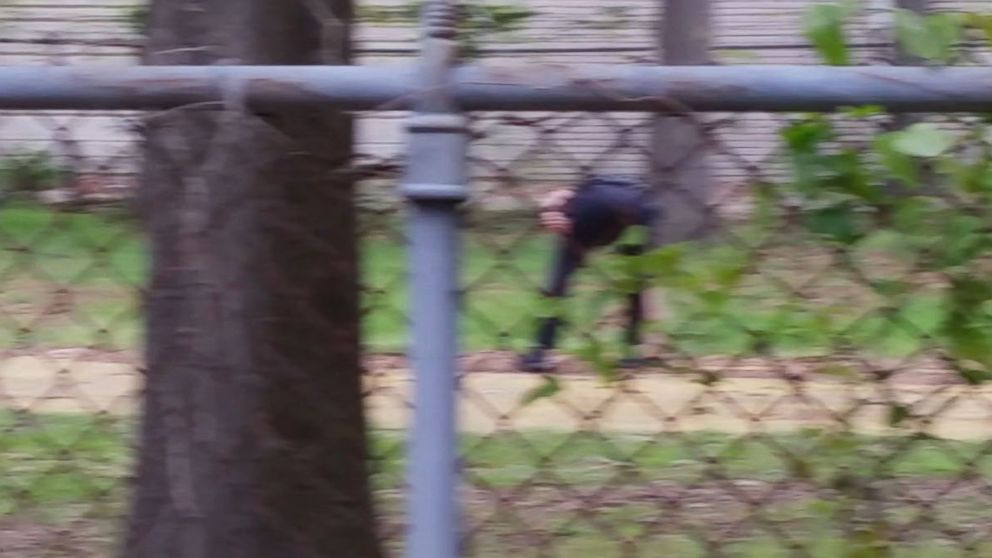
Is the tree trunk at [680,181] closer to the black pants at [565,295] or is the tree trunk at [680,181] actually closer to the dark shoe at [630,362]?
the black pants at [565,295]

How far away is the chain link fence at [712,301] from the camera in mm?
2176

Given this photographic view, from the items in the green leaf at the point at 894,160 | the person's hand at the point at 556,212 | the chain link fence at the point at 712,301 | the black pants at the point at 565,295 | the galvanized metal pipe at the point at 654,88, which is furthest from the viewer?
the person's hand at the point at 556,212

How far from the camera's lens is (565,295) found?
2.35m

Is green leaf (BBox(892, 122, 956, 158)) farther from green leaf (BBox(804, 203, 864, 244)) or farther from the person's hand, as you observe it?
the person's hand

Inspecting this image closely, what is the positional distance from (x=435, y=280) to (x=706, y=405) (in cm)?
77

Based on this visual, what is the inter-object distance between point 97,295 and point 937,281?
161 centimetres

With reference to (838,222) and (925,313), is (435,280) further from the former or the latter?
(925,313)

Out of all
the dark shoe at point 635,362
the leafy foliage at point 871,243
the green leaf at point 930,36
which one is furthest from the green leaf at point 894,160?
the dark shoe at point 635,362

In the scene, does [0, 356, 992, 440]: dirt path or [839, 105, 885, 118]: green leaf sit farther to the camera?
[0, 356, 992, 440]: dirt path

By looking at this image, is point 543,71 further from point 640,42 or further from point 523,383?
point 640,42

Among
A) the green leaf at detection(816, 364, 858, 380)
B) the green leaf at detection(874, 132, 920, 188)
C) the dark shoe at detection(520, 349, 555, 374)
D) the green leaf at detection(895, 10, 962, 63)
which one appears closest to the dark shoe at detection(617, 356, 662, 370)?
the dark shoe at detection(520, 349, 555, 374)

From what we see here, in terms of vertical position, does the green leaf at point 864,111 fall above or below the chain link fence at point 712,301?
above

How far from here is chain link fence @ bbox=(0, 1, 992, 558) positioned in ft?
7.14

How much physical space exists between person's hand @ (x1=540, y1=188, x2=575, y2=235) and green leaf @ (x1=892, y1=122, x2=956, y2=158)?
0.53 metres
